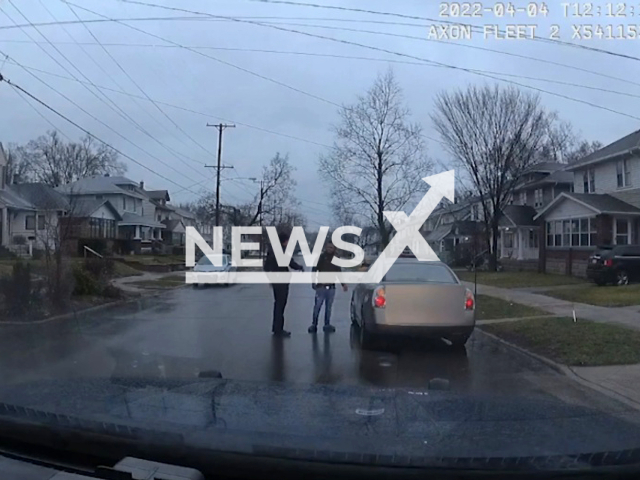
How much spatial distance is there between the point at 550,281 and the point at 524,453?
2823 centimetres

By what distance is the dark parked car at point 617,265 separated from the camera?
25328 mm

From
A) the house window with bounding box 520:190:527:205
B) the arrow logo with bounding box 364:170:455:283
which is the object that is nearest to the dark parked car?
the arrow logo with bounding box 364:170:455:283

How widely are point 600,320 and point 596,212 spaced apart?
19152 millimetres

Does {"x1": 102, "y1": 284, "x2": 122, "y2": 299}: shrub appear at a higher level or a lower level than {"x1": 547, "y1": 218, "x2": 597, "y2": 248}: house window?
lower

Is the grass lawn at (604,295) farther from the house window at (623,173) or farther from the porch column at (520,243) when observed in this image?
the porch column at (520,243)

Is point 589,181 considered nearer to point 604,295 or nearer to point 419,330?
point 604,295

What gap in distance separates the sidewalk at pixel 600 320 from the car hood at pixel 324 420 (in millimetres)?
4133

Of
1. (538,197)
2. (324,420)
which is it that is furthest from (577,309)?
(538,197)

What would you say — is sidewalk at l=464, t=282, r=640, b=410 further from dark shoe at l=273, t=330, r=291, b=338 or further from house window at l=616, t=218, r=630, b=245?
house window at l=616, t=218, r=630, b=245

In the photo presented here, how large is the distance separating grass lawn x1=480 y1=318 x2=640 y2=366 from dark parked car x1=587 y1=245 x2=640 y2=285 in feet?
38.4

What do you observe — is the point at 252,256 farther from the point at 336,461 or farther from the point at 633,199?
the point at 336,461

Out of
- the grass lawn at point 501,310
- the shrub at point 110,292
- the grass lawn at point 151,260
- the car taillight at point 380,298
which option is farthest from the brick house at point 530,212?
the car taillight at point 380,298

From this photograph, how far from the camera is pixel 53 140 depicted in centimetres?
6356

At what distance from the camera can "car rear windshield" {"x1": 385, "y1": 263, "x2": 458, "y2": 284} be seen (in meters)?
11.5
